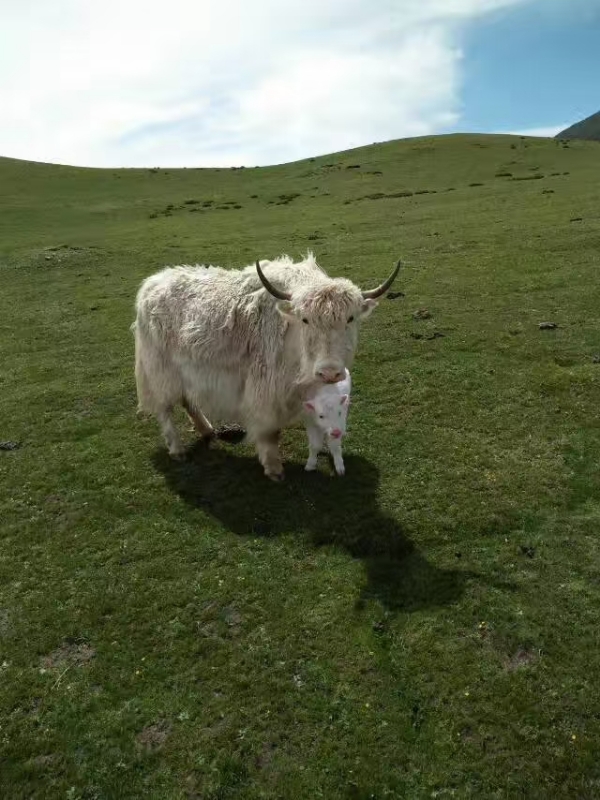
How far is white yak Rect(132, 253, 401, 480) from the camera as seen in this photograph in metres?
5.79

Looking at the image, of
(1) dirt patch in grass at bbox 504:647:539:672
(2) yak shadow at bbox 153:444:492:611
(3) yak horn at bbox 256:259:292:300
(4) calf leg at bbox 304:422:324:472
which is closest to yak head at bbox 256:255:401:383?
(3) yak horn at bbox 256:259:292:300

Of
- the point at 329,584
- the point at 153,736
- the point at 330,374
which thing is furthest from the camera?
the point at 330,374

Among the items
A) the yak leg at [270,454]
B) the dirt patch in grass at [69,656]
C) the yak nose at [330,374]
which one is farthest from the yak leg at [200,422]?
the dirt patch in grass at [69,656]

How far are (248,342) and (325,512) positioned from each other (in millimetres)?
2098

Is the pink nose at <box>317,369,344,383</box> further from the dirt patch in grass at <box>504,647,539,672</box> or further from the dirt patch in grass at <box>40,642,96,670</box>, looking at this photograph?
the dirt patch in grass at <box>40,642,96,670</box>

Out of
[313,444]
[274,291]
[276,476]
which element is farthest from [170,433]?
[274,291]

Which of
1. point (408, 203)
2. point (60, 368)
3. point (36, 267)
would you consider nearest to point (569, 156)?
point (408, 203)

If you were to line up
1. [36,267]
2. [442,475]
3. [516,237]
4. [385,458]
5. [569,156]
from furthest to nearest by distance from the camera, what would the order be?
[569,156] → [36,267] → [516,237] → [385,458] → [442,475]

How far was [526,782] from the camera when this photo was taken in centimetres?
361

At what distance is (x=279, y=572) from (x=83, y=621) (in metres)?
1.69

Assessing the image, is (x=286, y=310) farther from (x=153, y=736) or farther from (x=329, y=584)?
(x=153, y=736)

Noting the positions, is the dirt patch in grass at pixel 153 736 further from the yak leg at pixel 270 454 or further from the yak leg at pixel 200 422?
the yak leg at pixel 200 422

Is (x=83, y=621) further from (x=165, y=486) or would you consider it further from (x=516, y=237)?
(x=516, y=237)

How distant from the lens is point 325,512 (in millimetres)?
6188
